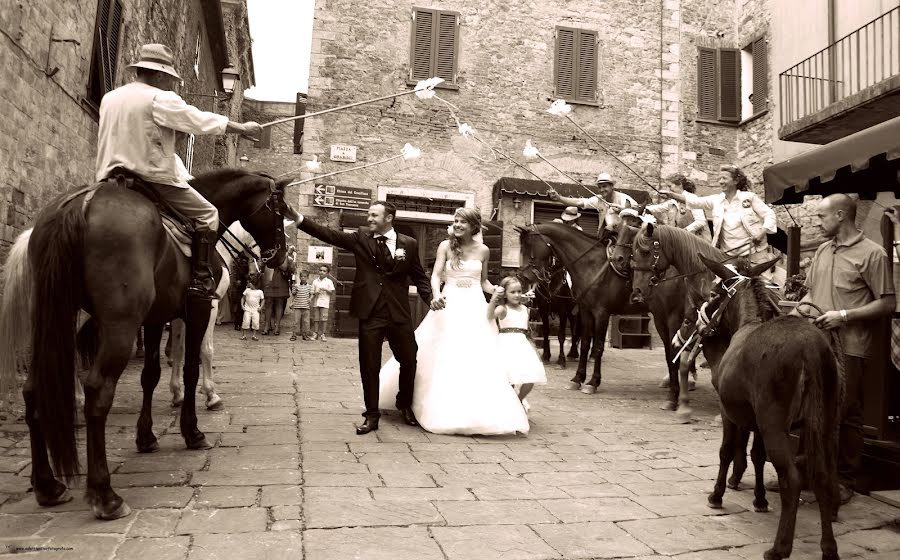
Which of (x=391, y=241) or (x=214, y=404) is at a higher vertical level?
(x=391, y=241)

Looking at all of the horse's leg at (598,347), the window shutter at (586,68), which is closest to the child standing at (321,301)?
the horse's leg at (598,347)

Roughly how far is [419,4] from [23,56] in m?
9.91

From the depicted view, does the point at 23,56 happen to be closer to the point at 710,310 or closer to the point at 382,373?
the point at 382,373

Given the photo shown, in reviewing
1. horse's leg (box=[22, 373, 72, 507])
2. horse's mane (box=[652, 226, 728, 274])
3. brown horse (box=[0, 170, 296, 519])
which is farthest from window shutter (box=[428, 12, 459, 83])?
horse's leg (box=[22, 373, 72, 507])

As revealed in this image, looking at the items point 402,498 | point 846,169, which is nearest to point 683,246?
point 846,169

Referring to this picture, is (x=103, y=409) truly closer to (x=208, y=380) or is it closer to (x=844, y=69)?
(x=208, y=380)

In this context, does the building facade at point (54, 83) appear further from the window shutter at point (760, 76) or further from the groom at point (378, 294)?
the window shutter at point (760, 76)

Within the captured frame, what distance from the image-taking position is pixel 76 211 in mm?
3338

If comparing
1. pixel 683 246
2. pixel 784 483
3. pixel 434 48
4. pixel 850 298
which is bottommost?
pixel 784 483

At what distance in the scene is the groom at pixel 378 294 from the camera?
5.38 meters

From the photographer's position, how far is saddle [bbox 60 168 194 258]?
3501 mm

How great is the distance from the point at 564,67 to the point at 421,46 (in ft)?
11.3

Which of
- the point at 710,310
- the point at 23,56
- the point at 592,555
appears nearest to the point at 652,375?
the point at 710,310

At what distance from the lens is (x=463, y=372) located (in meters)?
5.46
